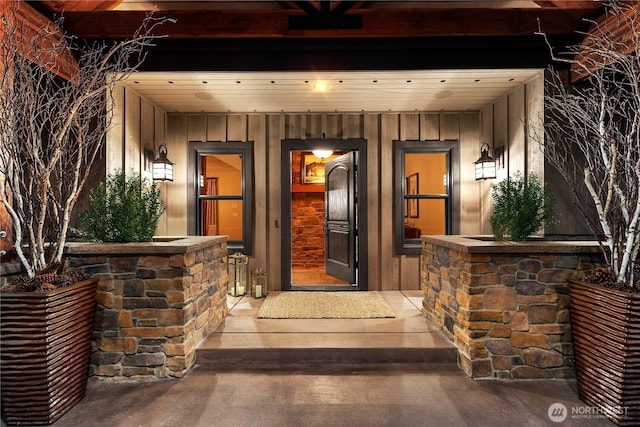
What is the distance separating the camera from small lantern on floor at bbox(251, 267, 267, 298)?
4449mm

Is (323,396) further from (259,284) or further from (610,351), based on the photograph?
(259,284)

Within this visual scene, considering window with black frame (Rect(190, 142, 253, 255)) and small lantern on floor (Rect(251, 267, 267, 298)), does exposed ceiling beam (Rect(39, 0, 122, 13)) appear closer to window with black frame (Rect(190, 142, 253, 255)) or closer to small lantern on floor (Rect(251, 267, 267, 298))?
window with black frame (Rect(190, 142, 253, 255))

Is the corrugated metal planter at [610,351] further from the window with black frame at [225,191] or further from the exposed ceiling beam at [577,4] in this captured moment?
the window with black frame at [225,191]

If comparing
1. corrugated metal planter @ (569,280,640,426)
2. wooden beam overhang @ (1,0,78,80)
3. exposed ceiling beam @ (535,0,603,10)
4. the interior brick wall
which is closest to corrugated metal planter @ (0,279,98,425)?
wooden beam overhang @ (1,0,78,80)

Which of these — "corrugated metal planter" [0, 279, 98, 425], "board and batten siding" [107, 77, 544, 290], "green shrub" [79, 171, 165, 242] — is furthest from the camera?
"board and batten siding" [107, 77, 544, 290]

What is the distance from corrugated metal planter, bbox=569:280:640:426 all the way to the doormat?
1670mm

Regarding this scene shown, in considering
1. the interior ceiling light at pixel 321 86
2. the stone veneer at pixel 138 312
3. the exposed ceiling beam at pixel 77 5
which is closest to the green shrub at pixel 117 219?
the stone veneer at pixel 138 312

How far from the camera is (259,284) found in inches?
176

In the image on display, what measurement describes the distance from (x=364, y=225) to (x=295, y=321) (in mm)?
1877

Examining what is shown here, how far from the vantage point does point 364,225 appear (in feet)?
15.9

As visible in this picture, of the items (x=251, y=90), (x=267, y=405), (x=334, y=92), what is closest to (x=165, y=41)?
(x=251, y=90)

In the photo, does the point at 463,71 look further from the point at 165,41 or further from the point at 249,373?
the point at 249,373

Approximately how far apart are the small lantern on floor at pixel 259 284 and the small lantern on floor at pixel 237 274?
0.54 ft

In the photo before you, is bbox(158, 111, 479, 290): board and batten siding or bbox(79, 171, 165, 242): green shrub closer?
bbox(79, 171, 165, 242): green shrub
